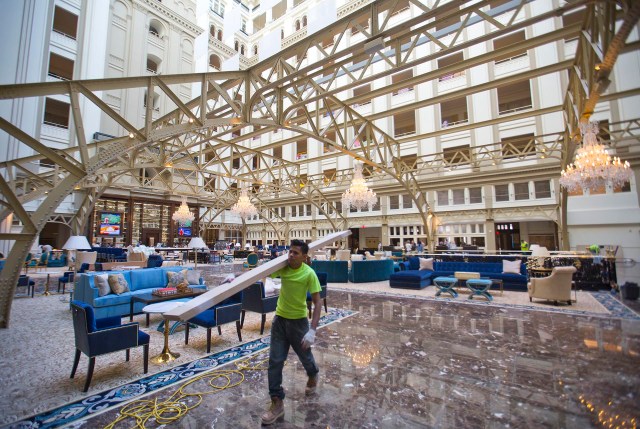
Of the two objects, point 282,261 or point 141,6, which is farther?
point 141,6

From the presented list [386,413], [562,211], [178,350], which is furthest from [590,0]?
[562,211]

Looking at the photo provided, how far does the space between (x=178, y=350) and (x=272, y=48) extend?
6.25 meters

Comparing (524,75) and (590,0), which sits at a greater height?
(524,75)

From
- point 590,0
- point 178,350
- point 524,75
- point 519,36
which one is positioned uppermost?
point 519,36

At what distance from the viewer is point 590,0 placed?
3.96 m

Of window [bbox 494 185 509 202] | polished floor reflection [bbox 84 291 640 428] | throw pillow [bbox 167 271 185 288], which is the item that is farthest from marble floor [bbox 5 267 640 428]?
window [bbox 494 185 509 202]

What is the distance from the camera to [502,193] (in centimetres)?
1781

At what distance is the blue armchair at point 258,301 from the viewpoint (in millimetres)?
4949

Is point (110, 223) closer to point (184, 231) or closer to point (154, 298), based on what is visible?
point (184, 231)

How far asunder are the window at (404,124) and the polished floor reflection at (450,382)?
1745cm

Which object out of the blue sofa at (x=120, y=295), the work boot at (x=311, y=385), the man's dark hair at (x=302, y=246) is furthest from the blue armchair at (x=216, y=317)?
the man's dark hair at (x=302, y=246)

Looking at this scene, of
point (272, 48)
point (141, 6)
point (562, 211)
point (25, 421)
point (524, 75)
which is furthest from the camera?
point (141, 6)

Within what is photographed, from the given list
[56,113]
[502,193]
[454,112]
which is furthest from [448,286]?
[56,113]

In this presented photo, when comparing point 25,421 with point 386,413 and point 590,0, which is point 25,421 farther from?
point 590,0
